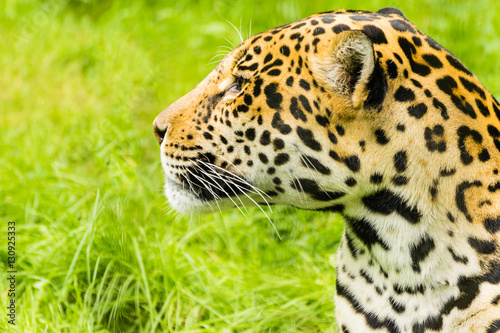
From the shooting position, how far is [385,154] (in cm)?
336

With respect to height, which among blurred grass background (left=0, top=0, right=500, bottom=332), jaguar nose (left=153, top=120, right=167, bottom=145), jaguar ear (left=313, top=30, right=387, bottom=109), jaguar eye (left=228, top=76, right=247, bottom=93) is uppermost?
jaguar ear (left=313, top=30, right=387, bottom=109)

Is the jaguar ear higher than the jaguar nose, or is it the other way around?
the jaguar ear

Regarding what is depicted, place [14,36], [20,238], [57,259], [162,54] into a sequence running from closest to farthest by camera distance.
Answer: [57,259]
[20,238]
[162,54]
[14,36]

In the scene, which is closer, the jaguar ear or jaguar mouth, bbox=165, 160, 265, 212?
the jaguar ear

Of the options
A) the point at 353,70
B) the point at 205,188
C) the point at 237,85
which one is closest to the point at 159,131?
the point at 205,188

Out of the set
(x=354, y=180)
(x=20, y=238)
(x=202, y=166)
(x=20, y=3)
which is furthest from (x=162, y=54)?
(x=354, y=180)

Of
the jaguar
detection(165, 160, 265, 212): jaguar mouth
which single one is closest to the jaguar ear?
the jaguar

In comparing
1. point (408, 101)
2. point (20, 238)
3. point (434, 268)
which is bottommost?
point (20, 238)

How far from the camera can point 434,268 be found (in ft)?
11.3

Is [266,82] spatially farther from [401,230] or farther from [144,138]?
[144,138]

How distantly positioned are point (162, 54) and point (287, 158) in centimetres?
504

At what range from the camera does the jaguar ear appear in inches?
125

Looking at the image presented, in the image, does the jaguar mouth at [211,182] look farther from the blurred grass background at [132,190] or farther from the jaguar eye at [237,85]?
the blurred grass background at [132,190]

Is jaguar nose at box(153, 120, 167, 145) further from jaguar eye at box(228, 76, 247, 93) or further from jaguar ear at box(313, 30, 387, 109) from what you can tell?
jaguar ear at box(313, 30, 387, 109)
